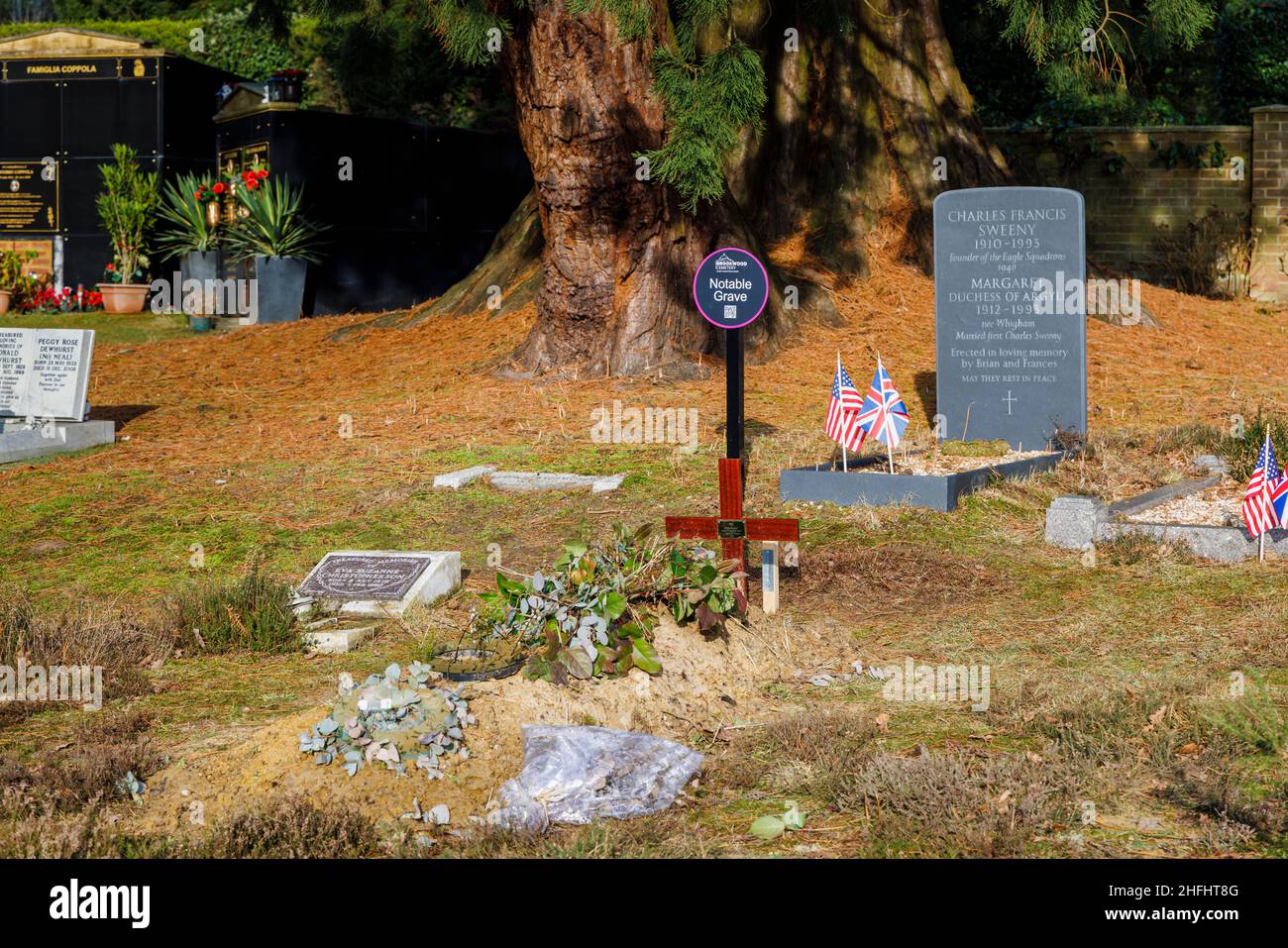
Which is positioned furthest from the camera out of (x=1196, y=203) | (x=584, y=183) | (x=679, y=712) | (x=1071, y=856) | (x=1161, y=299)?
(x=1196, y=203)

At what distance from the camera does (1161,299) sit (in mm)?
18969

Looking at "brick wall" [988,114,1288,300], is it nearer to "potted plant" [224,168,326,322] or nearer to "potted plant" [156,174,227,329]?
"potted plant" [224,168,326,322]

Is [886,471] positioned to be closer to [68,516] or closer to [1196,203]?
[68,516]

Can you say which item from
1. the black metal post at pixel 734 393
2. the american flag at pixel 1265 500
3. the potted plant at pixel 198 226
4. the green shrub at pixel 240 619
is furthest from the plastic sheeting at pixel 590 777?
the potted plant at pixel 198 226

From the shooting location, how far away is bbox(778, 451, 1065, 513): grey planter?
389 inches

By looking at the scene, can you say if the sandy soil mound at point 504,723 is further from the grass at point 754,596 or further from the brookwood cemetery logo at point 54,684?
the brookwood cemetery logo at point 54,684

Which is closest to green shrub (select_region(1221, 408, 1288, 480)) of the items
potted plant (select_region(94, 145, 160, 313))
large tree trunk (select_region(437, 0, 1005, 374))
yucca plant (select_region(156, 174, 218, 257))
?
large tree trunk (select_region(437, 0, 1005, 374))

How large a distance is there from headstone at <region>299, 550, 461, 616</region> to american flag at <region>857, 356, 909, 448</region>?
3.19 metres

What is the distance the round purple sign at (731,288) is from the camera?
8375 mm

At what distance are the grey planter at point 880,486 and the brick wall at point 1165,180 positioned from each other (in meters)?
12.1

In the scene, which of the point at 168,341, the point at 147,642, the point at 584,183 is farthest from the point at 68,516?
the point at 168,341

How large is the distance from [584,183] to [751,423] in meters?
3.07

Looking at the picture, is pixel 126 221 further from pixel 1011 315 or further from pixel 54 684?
pixel 54 684
